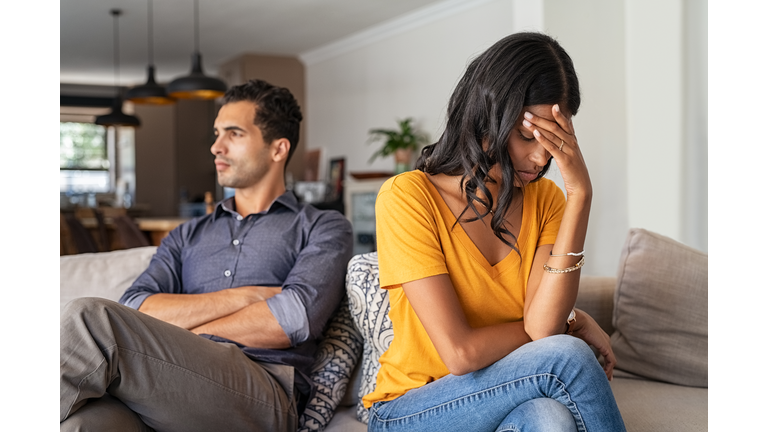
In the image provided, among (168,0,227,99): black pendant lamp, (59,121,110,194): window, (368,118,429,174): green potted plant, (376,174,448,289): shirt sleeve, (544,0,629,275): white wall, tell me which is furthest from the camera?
(59,121,110,194): window

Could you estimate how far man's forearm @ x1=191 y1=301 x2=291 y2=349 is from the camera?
1.65 meters

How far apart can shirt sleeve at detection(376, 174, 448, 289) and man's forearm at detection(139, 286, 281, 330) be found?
0.56 metres

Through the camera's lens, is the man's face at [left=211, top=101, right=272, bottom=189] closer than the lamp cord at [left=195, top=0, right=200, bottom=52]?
Yes

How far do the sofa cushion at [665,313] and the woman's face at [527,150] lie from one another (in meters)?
0.73

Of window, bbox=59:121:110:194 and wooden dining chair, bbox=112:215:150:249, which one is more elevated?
window, bbox=59:121:110:194

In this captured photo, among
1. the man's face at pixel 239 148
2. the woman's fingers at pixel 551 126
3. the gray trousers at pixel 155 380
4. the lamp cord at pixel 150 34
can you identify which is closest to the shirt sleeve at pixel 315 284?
the gray trousers at pixel 155 380

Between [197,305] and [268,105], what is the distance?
715 millimetres

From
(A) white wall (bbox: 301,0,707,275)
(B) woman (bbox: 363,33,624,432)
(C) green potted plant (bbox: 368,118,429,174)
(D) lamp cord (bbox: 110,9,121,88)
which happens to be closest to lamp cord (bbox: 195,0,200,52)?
(D) lamp cord (bbox: 110,9,121,88)

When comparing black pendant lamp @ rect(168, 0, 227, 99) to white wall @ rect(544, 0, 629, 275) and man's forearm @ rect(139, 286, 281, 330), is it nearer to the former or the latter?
white wall @ rect(544, 0, 629, 275)

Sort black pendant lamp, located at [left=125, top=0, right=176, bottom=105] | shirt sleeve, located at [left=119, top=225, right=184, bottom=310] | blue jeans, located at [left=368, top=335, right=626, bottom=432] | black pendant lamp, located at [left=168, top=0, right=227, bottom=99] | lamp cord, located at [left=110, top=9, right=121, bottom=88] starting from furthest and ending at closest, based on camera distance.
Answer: lamp cord, located at [left=110, top=9, right=121, bottom=88] < black pendant lamp, located at [left=125, top=0, right=176, bottom=105] < black pendant lamp, located at [left=168, top=0, right=227, bottom=99] < shirt sleeve, located at [left=119, top=225, right=184, bottom=310] < blue jeans, located at [left=368, top=335, right=626, bottom=432]

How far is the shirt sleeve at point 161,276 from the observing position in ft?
5.85
